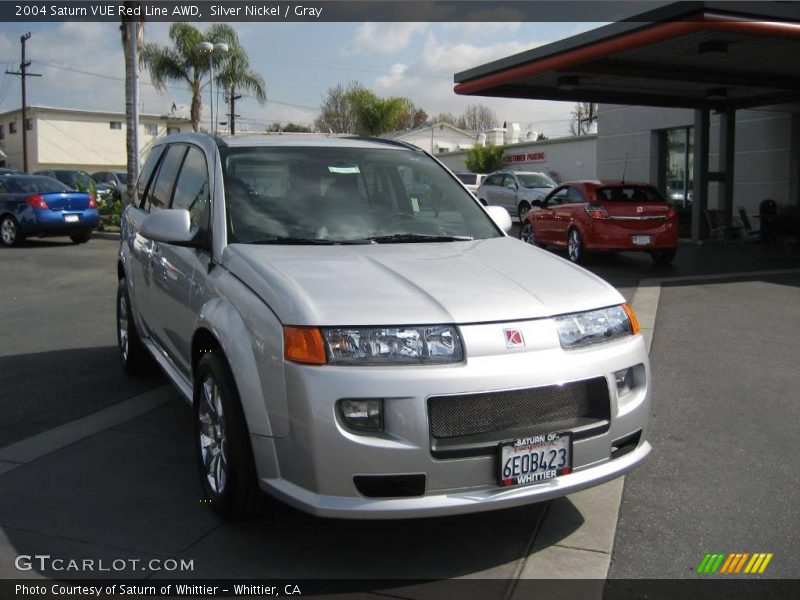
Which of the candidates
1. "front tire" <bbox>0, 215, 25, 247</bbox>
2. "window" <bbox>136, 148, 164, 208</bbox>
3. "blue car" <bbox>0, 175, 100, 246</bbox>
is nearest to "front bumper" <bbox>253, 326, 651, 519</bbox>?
"window" <bbox>136, 148, 164, 208</bbox>

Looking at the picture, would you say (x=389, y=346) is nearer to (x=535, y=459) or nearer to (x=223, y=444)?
(x=535, y=459)

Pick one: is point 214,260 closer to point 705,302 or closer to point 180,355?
point 180,355

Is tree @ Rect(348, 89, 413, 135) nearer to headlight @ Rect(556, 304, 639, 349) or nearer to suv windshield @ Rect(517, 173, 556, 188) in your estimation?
suv windshield @ Rect(517, 173, 556, 188)

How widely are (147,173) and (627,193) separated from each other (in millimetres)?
9429

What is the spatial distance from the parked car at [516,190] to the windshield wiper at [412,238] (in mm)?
17960

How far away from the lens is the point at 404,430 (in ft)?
10.4

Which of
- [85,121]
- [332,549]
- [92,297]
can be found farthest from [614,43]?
A: [85,121]

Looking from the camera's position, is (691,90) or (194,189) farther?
(691,90)

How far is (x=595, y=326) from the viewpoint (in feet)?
11.9

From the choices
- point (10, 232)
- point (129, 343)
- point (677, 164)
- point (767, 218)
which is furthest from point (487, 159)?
point (129, 343)

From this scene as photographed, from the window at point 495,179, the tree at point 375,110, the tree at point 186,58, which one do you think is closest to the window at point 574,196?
the window at point 495,179

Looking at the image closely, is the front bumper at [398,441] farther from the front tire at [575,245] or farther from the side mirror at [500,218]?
the front tire at [575,245]

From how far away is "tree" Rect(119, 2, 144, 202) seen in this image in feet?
64.6

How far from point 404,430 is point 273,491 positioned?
641mm
